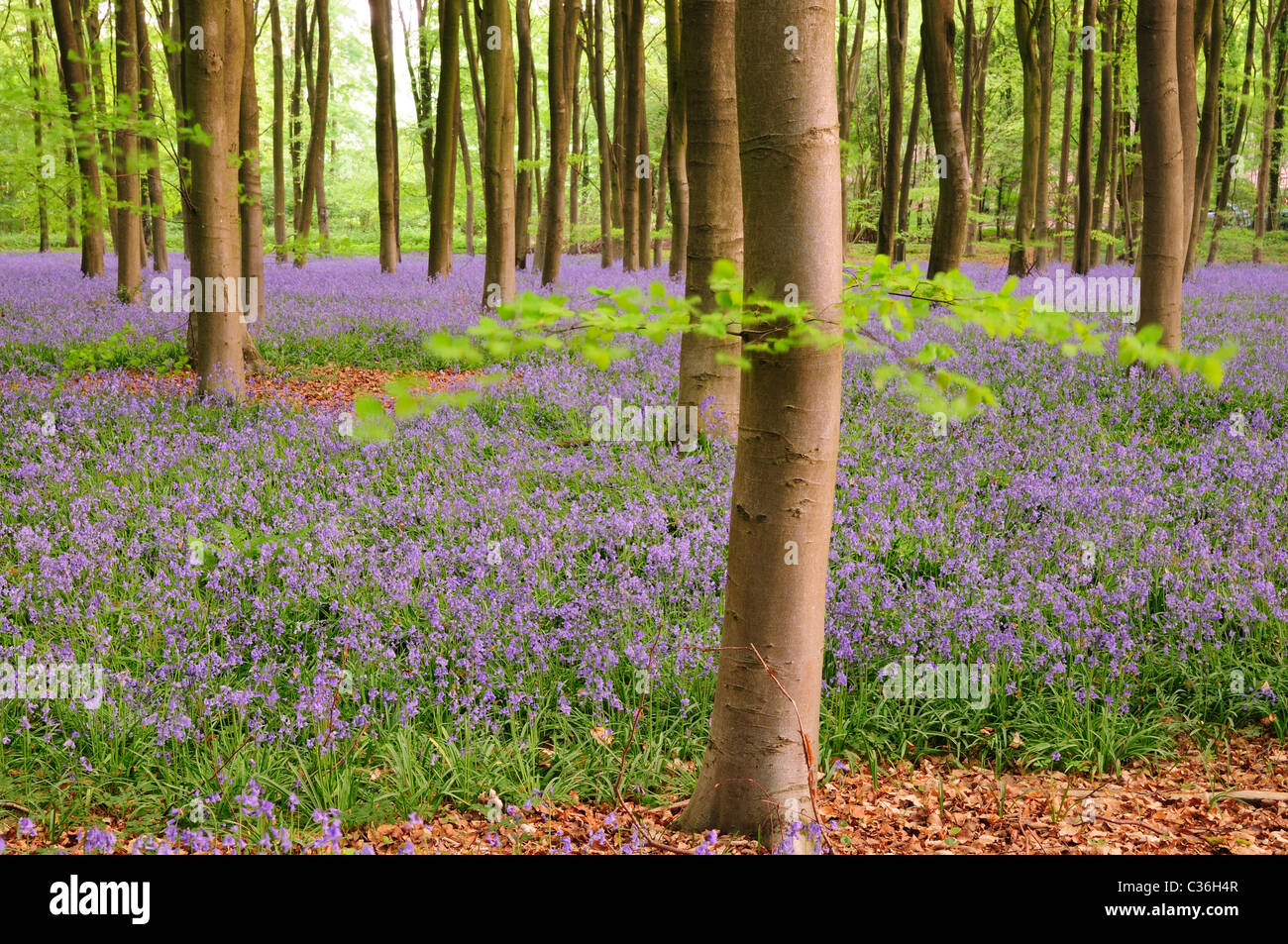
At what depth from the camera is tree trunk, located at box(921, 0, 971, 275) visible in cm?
1171

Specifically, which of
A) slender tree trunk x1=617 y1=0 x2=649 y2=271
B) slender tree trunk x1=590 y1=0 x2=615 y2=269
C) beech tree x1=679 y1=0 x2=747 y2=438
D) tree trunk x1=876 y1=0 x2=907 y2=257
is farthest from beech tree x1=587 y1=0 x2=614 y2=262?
beech tree x1=679 y1=0 x2=747 y2=438

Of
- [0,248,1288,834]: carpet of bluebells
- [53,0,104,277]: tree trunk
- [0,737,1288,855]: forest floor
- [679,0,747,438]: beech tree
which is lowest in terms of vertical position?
[0,737,1288,855]: forest floor

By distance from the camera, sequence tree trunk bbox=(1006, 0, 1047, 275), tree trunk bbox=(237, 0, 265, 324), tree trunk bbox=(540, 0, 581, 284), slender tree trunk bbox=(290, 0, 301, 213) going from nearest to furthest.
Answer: tree trunk bbox=(237, 0, 265, 324)
tree trunk bbox=(540, 0, 581, 284)
tree trunk bbox=(1006, 0, 1047, 275)
slender tree trunk bbox=(290, 0, 301, 213)

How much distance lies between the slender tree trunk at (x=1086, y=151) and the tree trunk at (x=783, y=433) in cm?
1704

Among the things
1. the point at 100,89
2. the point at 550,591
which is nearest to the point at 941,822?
the point at 550,591

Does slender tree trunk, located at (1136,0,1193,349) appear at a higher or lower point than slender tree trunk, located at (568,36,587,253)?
lower

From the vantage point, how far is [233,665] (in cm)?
454

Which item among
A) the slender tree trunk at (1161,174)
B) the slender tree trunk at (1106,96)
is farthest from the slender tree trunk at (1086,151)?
the slender tree trunk at (1161,174)

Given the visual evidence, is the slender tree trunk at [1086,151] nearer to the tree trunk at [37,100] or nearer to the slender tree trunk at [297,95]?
the tree trunk at [37,100]

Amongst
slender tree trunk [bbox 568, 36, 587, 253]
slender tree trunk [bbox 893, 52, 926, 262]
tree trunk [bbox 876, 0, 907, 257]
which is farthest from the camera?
slender tree trunk [bbox 568, 36, 587, 253]

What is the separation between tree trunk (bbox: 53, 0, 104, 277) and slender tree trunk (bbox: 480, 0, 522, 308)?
5.39 meters

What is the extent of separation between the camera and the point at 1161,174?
358 inches

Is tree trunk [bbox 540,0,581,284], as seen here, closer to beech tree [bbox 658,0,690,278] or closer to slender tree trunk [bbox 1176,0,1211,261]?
beech tree [bbox 658,0,690,278]

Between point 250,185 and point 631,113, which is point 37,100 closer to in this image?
point 250,185
